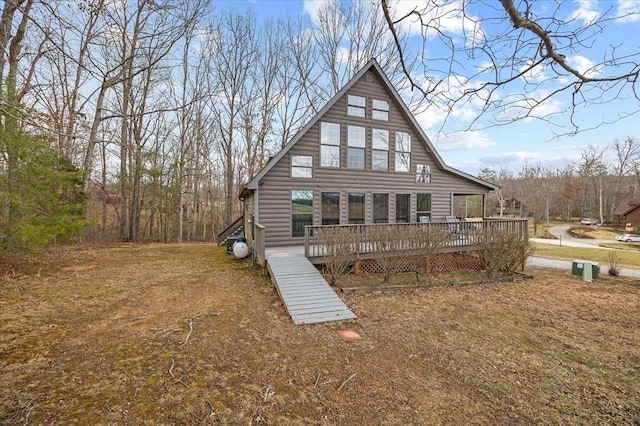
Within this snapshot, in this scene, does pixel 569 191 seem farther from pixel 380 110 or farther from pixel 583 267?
pixel 380 110

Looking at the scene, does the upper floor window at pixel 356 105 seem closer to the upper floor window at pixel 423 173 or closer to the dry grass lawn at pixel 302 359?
the upper floor window at pixel 423 173

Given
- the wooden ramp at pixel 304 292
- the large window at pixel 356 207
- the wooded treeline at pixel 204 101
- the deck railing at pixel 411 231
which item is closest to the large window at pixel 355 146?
the large window at pixel 356 207

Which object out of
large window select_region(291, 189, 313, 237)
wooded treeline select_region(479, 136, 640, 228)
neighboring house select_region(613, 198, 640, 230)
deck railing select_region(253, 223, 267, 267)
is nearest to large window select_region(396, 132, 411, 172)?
large window select_region(291, 189, 313, 237)

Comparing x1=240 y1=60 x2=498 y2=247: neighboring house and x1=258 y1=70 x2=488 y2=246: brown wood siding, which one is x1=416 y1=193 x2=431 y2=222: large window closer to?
x1=240 y1=60 x2=498 y2=247: neighboring house

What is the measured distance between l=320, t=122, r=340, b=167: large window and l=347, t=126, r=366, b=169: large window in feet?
1.45

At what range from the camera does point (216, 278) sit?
27.0ft

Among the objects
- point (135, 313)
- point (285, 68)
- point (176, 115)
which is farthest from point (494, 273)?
point (176, 115)

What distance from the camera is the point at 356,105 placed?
10.8m

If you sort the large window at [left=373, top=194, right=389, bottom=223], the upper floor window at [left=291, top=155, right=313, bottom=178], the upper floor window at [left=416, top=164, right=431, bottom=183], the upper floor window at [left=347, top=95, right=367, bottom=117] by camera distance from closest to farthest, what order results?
the upper floor window at [left=291, top=155, right=313, bottom=178], the upper floor window at [left=347, top=95, right=367, bottom=117], the large window at [left=373, top=194, right=389, bottom=223], the upper floor window at [left=416, top=164, right=431, bottom=183]

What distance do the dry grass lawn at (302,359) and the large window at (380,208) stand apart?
448cm

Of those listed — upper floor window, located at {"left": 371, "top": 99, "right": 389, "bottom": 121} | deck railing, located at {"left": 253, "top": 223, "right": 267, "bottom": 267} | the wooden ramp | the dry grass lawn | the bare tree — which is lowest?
the dry grass lawn

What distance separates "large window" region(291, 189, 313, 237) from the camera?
33.4 ft

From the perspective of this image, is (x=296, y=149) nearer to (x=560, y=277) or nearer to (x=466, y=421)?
(x=466, y=421)

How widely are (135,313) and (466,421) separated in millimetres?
5614
